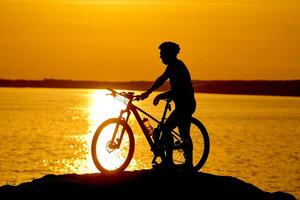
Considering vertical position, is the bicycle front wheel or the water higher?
the bicycle front wheel

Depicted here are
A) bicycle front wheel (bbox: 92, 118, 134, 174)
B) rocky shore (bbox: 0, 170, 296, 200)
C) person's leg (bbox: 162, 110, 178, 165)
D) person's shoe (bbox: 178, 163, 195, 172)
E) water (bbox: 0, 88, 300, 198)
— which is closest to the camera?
rocky shore (bbox: 0, 170, 296, 200)

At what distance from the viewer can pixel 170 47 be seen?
16219mm

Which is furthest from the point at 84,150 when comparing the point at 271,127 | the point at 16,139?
the point at 271,127

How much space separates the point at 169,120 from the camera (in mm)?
16438

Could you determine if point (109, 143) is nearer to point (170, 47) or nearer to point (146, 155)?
point (170, 47)

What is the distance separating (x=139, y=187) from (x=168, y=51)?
2.98 m

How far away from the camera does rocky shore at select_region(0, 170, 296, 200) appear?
612 inches

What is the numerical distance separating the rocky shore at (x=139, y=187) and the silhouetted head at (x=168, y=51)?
2516 millimetres

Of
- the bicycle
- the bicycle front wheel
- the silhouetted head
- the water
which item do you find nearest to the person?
the silhouetted head

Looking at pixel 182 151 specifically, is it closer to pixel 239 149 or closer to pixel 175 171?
pixel 175 171

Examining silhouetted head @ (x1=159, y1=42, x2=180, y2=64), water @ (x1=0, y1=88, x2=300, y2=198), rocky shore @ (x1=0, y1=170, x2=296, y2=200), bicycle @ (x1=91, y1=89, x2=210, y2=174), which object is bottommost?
water @ (x1=0, y1=88, x2=300, y2=198)

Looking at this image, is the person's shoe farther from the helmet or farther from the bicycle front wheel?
the helmet

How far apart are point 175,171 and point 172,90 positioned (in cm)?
179

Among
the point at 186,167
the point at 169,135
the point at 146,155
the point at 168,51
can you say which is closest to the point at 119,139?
the point at 169,135
